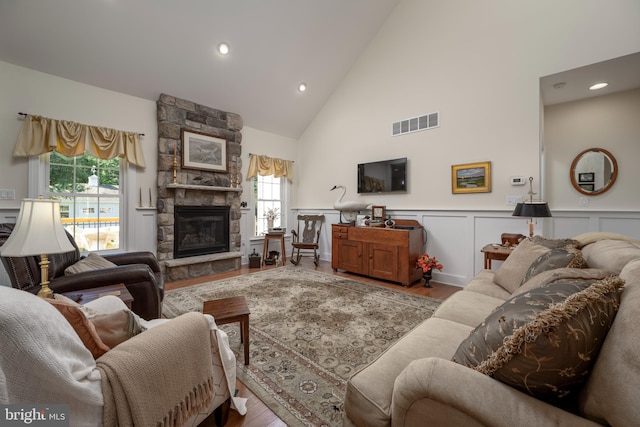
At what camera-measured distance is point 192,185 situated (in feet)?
14.0

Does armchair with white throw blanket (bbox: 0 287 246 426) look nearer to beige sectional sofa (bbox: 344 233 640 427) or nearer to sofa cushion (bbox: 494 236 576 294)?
beige sectional sofa (bbox: 344 233 640 427)

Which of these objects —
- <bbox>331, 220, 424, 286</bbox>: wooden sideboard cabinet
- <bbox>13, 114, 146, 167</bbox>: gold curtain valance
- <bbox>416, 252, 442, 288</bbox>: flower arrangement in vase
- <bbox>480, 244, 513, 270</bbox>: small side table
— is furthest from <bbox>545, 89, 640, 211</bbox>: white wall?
<bbox>13, 114, 146, 167</bbox>: gold curtain valance

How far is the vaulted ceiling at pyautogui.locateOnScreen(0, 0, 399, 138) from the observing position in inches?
118

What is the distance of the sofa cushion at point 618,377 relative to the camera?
63 cm

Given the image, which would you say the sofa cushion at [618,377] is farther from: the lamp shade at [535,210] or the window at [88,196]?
the window at [88,196]

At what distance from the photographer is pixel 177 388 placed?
3.40 ft

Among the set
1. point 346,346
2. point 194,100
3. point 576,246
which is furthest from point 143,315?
point 194,100

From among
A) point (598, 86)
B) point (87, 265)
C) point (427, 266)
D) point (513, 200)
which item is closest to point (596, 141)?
point (598, 86)

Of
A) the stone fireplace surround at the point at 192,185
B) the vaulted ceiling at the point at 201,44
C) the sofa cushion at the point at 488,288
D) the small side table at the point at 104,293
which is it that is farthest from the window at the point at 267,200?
the sofa cushion at the point at 488,288

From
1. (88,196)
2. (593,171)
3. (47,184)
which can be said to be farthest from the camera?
(88,196)

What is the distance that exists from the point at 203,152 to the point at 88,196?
5.52ft

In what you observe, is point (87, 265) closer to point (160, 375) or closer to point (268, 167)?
point (160, 375)

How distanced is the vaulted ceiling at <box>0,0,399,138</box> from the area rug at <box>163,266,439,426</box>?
3.08 meters

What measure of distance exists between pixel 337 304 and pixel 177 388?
6.91ft
